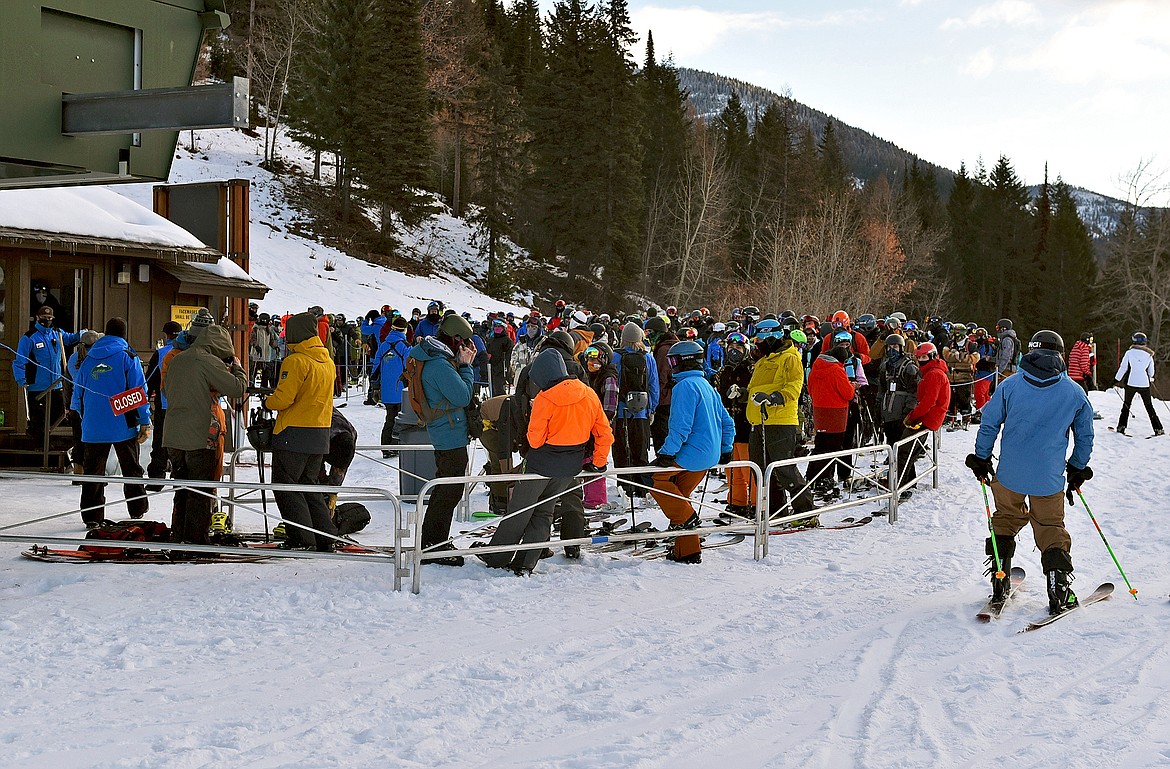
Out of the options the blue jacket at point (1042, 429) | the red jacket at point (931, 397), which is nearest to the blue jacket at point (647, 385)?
the red jacket at point (931, 397)

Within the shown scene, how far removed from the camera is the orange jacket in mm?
7574

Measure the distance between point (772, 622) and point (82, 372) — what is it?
6783 mm

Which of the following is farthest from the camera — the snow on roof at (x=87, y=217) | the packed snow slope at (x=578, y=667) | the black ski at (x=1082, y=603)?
the snow on roof at (x=87, y=217)

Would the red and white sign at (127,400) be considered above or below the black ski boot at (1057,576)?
above

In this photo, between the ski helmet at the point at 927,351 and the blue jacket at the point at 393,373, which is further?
the blue jacket at the point at 393,373

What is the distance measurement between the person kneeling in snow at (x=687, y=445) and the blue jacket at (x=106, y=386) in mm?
5108

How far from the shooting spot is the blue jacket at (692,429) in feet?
27.3

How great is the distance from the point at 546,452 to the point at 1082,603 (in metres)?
3.99

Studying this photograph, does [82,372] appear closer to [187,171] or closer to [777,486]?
[777,486]

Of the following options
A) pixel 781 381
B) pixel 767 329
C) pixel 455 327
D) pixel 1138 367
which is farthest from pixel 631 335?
pixel 1138 367

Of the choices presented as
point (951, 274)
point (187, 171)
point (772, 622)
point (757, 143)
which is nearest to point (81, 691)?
point (772, 622)

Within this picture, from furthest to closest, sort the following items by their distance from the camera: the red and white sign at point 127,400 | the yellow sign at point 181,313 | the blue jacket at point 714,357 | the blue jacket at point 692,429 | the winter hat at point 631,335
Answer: the yellow sign at point 181,313 < the blue jacket at point 714,357 < the winter hat at point 631,335 < the red and white sign at point 127,400 < the blue jacket at point 692,429

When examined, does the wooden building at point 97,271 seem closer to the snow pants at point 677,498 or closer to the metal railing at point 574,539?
the metal railing at point 574,539

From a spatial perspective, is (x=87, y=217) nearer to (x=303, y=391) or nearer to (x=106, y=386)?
(x=106, y=386)
